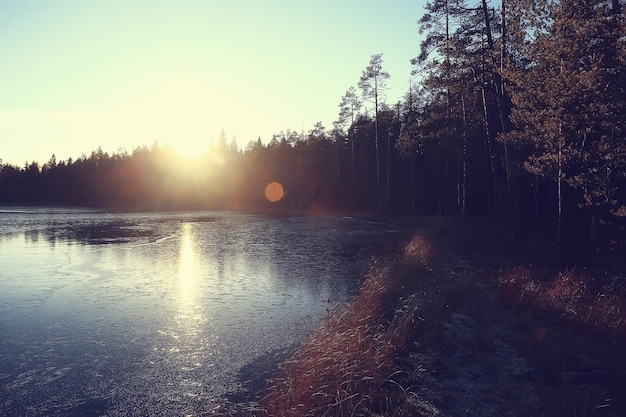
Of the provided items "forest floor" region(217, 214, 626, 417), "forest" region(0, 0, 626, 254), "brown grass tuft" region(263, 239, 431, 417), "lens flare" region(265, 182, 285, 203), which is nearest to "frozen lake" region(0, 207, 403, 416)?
"brown grass tuft" region(263, 239, 431, 417)

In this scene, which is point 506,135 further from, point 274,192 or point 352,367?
point 274,192

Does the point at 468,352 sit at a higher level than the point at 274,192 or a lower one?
→ lower

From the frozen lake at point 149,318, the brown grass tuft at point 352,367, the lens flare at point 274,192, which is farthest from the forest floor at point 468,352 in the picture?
the lens flare at point 274,192

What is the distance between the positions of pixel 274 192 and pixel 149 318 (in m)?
72.8

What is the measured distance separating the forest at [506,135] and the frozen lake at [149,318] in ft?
28.0

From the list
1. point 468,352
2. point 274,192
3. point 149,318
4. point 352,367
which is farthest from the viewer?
point 274,192

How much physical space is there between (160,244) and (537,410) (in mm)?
24371

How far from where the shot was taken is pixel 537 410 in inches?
240

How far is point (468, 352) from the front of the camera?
8.54 meters

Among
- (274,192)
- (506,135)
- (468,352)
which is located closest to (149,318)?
(468,352)

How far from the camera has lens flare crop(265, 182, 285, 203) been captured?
8088 cm

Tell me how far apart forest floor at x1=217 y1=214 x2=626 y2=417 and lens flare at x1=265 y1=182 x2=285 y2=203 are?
66.9 m

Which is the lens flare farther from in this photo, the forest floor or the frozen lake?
the forest floor

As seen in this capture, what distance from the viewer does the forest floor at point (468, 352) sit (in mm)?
6340
